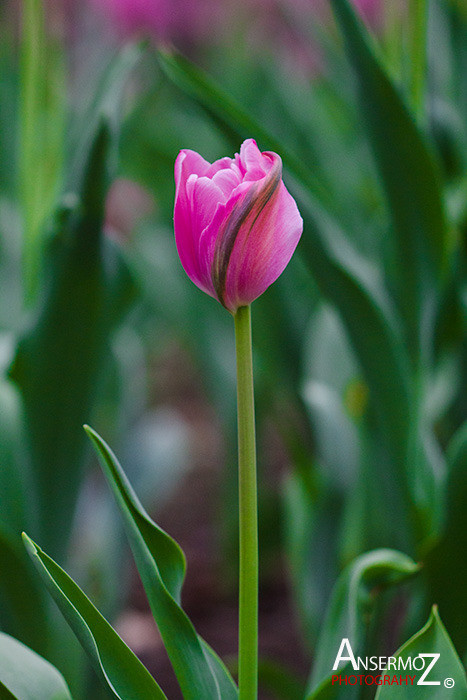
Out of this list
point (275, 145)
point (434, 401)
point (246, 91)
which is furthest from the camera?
point (246, 91)

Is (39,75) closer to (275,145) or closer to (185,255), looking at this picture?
(275,145)

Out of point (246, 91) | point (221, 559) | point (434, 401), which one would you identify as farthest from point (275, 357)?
point (246, 91)

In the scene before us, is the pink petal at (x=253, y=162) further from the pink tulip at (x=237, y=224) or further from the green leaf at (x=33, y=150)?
the green leaf at (x=33, y=150)

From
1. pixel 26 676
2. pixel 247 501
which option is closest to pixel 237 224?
pixel 247 501

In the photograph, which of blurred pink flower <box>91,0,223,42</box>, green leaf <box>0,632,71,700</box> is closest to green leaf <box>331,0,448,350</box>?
green leaf <box>0,632,71,700</box>

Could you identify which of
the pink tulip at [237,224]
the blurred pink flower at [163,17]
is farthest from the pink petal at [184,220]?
the blurred pink flower at [163,17]

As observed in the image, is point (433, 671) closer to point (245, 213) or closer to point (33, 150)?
point (245, 213)

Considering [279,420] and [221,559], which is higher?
[279,420]
